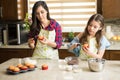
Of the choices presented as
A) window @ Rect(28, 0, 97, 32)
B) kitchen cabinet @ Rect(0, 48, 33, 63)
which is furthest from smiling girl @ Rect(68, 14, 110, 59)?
window @ Rect(28, 0, 97, 32)

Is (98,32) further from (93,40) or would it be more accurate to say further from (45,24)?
(45,24)

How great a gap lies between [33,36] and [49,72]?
721mm

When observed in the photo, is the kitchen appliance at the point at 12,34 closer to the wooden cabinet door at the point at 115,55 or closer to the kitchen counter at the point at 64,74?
the wooden cabinet door at the point at 115,55

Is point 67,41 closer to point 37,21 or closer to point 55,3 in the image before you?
point 55,3

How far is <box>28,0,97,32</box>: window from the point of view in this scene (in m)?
3.87

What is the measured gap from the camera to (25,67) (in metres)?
1.86

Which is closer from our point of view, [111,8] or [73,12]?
[111,8]

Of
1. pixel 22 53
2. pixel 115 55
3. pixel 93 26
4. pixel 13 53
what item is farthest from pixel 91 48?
pixel 13 53

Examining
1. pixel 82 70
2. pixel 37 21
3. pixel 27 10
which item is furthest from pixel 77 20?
pixel 82 70

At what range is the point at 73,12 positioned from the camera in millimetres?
3902

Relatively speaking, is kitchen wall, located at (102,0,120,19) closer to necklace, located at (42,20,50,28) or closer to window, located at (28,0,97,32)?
window, located at (28,0,97,32)

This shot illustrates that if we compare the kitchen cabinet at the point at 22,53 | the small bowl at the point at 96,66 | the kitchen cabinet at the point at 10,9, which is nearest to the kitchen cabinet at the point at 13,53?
the kitchen cabinet at the point at 22,53

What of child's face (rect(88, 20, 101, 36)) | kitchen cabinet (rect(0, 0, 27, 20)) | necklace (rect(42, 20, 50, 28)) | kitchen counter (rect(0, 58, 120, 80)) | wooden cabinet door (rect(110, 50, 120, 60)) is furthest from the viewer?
kitchen cabinet (rect(0, 0, 27, 20))

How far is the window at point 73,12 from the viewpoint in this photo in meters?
3.87
